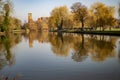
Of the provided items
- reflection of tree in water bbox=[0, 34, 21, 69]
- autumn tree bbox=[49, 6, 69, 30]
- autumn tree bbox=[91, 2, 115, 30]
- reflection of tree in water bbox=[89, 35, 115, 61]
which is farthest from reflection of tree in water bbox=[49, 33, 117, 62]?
autumn tree bbox=[49, 6, 69, 30]

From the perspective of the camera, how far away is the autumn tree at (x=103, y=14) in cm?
4197

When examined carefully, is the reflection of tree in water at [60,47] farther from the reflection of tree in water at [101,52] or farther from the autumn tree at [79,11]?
the autumn tree at [79,11]

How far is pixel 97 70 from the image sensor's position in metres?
8.99

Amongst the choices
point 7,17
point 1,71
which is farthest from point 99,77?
point 7,17

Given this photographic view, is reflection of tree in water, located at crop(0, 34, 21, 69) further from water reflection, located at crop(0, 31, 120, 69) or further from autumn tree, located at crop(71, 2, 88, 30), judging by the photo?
autumn tree, located at crop(71, 2, 88, 30)

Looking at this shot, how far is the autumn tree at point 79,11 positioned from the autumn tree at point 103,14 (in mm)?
4595

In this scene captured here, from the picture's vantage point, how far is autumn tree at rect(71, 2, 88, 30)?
166ft

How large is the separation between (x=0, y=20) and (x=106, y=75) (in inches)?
1403

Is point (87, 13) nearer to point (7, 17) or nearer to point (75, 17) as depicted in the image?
point (75, 17)

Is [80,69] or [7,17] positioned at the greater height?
[7,17]

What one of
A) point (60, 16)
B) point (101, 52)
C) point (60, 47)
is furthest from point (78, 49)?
point (60, 16)

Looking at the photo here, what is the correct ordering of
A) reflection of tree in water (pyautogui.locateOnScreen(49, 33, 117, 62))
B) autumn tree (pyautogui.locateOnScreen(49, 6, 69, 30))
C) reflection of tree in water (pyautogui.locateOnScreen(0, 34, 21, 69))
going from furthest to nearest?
autumn tree (pyautogui.locateOnScreen(49, 6, 69, 30))
reflection of tree in water (pyautogui.locateOnScreen(49, 33, 117, 62))
reflection of tree in water (pyautogui.locateOnScreen(0, 34, 21, 69))

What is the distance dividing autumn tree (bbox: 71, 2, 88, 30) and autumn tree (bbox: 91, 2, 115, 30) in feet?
15.1

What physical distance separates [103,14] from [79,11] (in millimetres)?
8589
